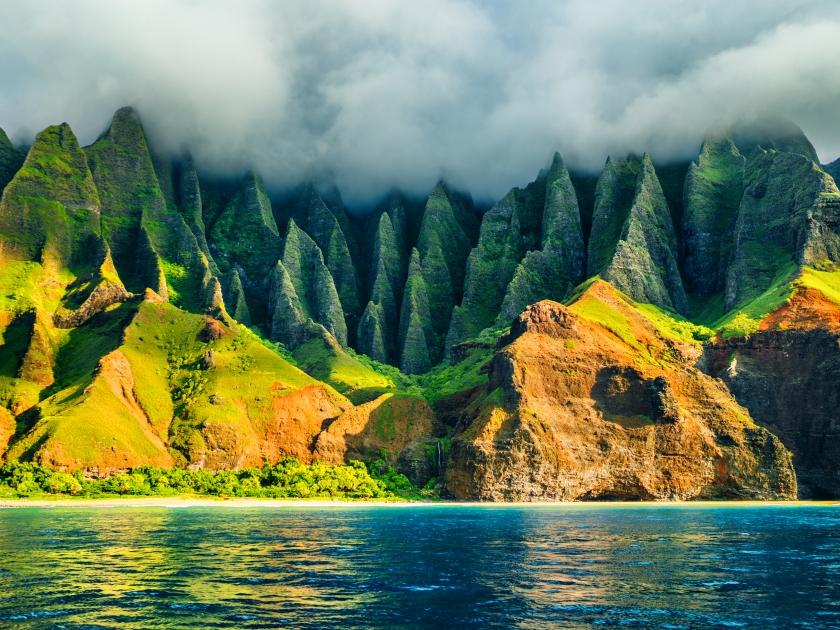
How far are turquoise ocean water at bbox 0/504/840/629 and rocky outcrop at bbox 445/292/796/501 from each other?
247 feet

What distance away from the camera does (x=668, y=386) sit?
18762cm

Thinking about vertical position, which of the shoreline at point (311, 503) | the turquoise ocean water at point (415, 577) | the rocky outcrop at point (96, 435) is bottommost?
the shoreline at point (311, 503)

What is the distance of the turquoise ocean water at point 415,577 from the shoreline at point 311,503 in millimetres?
57193

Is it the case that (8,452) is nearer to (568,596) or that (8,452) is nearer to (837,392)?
(568,596)

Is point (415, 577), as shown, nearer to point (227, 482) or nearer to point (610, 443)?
point (610, 443)

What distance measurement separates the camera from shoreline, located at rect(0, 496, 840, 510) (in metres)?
153

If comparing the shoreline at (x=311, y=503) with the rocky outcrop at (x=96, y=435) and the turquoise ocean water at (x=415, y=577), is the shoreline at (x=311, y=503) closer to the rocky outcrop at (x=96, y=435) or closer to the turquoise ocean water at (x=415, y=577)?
the rocky outcrop at (x=96, y=435)

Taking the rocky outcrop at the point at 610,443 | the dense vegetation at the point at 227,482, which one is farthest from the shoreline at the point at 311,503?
the dense vegetation at the point at 227,482

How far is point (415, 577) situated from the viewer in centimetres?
5706

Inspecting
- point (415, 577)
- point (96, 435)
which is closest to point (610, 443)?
point (96, 435)

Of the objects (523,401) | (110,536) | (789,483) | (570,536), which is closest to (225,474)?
(523,401)

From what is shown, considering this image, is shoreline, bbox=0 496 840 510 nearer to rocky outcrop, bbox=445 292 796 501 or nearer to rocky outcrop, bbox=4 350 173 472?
rocky outcrop, bbox=445 292 796 501

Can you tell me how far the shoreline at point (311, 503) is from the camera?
15300 centimetres

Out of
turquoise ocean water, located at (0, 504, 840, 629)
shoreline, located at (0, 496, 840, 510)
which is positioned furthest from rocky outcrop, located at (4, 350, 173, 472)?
turquoise ocean water, located at (0, 504, 840, 629)
